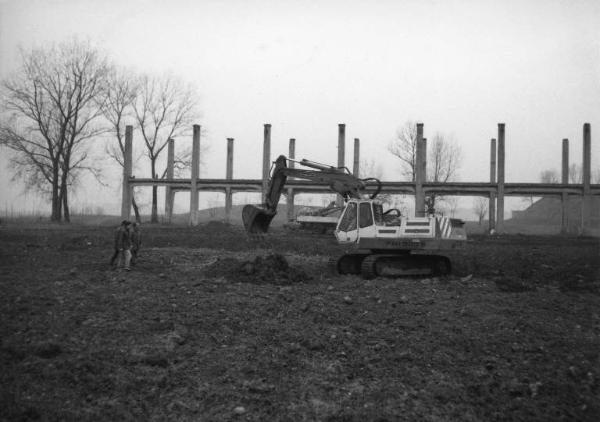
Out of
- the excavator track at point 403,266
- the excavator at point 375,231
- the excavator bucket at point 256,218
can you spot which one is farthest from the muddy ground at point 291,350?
the excavator bucket at point 256,218

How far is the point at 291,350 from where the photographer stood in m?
6.50

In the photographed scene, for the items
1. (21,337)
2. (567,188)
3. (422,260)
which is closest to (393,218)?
(422,260)

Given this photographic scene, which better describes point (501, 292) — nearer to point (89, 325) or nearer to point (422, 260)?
point (422, 260)

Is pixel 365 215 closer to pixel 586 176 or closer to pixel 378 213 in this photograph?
pixel 378 213

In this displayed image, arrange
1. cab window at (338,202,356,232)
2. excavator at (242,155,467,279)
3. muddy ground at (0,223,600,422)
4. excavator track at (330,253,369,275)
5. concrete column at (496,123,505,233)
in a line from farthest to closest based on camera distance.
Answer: concrete column at (496,123,505,233) < excavator track at (330,253,369,275) < cab window at (338,202,356,232) < excavator at (242,155,467,279) < muddy ground at (0,223,600,422)

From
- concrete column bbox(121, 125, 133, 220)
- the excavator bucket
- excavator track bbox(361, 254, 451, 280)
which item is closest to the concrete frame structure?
concrete column bbox(121, 125, 133, 220)

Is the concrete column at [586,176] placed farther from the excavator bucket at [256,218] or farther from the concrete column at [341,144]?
the excavator bucket at [256,218]

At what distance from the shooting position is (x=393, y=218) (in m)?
12.8

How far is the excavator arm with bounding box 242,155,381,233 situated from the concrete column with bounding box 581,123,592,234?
96.0 ft

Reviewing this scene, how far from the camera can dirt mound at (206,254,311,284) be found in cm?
1128

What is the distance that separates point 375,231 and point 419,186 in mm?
25502

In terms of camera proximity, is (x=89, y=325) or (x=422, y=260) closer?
(x=89, y=325)

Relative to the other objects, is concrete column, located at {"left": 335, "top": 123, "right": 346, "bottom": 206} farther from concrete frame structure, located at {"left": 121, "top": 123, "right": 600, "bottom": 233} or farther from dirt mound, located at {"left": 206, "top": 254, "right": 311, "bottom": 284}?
dirt mound, located at {"left": 206, "top": 254, "right": 311, "bottom": 284}

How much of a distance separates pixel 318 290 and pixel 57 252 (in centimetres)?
1071
